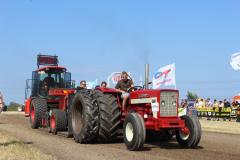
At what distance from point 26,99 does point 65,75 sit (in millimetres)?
2757

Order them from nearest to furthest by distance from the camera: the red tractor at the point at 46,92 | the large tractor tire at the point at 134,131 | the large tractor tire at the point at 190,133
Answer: the large tractor tire at the point at 134,131 < the large tractor tire at the point at 190,133 < the red tractor at the point at 46,92

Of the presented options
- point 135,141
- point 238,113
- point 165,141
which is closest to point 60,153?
point 135,141

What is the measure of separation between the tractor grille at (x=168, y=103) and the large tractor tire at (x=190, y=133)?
0.42 metres

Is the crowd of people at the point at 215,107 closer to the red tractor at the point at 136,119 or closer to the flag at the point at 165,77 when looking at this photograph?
the flag at the point at 165,77

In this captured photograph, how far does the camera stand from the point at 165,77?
25.7 meters

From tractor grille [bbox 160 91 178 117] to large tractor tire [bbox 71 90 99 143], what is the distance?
191 centimetres

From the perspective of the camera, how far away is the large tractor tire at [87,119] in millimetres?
12453

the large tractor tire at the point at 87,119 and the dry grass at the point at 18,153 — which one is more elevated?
the large tractor tire at the point at 87,119

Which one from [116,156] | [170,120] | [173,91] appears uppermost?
[173,91]

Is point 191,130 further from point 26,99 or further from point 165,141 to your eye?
point 26,99

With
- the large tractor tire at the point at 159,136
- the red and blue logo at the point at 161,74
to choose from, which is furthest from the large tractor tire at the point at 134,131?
the red and blue logo at the point at 161,74

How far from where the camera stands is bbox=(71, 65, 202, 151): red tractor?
11.4m

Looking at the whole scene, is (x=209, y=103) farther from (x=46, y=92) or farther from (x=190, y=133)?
(x=190, y=133)

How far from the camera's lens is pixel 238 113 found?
27000 millimetres
